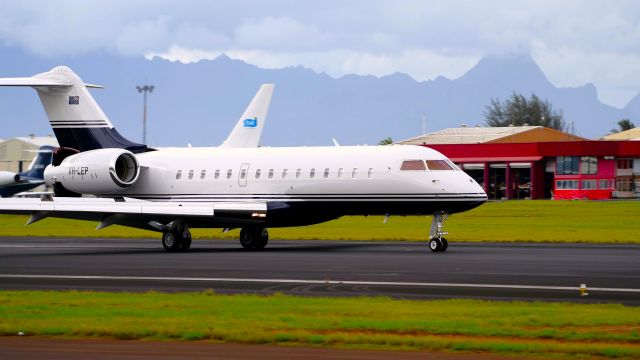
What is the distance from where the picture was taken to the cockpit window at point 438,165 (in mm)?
36344

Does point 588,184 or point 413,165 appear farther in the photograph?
point 588,184

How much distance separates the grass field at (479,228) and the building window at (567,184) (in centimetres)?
3160

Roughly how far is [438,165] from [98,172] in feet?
41.2

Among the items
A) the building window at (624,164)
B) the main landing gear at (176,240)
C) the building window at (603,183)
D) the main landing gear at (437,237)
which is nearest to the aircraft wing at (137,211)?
the main landing gear at (176,240)

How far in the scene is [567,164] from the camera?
→ 107750 mm

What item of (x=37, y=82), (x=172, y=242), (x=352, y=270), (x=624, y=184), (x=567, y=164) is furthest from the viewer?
(x=624, y=184)

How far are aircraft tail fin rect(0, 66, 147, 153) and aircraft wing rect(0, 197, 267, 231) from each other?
565 centimetres

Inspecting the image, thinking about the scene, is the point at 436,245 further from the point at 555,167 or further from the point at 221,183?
the point at 555,167

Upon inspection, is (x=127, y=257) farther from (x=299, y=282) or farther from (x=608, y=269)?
(x=608, y=269)

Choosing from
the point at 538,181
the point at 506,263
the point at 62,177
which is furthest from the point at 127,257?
the point at 538,181

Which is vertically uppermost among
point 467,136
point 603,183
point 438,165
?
point 467,136

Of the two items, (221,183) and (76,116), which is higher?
(76,116)

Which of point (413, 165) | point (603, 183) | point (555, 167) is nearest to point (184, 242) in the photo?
point (413, 165)

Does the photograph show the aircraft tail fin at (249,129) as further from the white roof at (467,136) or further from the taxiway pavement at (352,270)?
the white roof at (467,136)
